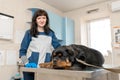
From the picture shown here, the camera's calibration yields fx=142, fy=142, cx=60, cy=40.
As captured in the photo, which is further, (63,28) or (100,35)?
(100,35)

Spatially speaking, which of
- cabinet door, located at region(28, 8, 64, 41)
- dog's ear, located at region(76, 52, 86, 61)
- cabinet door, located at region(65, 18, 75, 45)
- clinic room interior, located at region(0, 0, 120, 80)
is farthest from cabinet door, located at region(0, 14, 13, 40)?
dog's ear, located at region(76, 52, 86, 61)

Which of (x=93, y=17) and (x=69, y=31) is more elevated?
(x=93, y=17)

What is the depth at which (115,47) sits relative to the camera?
8.00 feet

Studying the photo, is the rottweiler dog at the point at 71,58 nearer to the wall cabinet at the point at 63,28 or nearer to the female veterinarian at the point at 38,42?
the female veterinarian at the point at 38,42

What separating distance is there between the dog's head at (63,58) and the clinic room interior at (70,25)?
5.24 ft


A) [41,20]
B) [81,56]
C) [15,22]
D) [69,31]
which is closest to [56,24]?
[69,31]

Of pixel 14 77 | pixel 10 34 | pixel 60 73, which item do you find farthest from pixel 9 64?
pixel 60 73

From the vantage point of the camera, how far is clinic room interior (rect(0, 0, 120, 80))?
2.05 m

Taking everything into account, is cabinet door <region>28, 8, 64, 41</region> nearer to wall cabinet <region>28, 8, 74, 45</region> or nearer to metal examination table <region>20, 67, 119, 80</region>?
wall cabinet <region>28, 8, 74, 45</region>

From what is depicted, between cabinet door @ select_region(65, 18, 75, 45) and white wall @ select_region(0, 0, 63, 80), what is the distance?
2.43 ft

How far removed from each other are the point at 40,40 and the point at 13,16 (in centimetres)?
115

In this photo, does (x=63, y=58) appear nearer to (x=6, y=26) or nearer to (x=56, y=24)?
(x=6, y=26)

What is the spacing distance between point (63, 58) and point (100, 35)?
250cm

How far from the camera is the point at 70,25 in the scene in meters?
2.90
